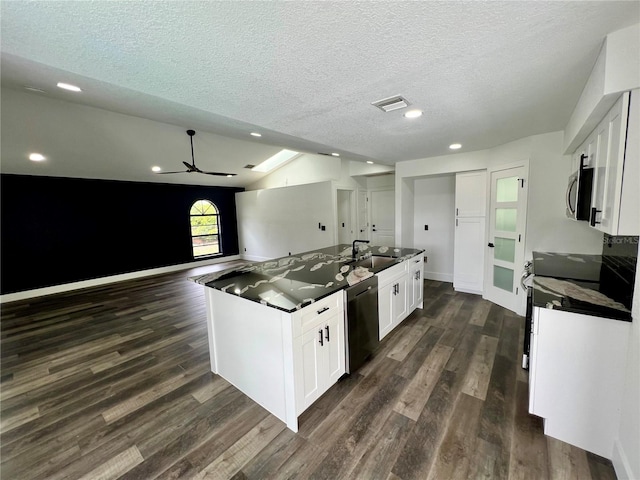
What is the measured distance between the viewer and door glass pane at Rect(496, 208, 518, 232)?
3.53 m

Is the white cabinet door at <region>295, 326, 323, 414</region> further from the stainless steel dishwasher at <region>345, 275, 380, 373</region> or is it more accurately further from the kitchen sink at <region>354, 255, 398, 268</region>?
the kitchen sink at <region>354, 255, 398, 268</region>

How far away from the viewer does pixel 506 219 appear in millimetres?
3652

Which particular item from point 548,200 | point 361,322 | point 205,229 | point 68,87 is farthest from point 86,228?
point 548,200

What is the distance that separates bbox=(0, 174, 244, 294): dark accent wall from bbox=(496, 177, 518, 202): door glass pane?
7357 millimetres

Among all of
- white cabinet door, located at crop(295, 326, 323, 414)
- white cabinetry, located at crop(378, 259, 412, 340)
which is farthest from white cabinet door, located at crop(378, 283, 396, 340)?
white cabinet door, located at crop(295, 326, 323, 414)

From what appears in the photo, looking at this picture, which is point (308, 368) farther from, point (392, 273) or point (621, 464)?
point (621, 464)

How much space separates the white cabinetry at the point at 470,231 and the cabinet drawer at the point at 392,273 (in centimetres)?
173

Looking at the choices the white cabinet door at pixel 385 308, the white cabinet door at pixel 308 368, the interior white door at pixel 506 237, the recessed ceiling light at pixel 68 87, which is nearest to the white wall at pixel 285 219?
the interior white door at pixel 506 237

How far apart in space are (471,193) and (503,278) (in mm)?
1425

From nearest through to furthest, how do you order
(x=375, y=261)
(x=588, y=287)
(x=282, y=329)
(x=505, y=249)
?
(x=282, y=329)
(x=588, y=287)
(x=375, y=261)
(x=505, y=249)

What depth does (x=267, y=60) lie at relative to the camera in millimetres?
1478

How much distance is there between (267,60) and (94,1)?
0.75 metres

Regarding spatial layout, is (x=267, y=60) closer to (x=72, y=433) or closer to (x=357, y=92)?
(x=357, y=92)

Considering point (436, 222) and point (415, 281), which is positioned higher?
point (436, 222)
